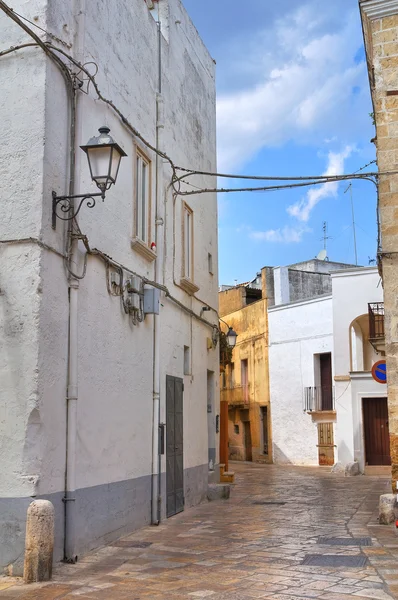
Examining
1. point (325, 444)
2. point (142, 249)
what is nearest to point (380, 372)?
point (142, 249)

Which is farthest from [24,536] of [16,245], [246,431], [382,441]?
[246,431]

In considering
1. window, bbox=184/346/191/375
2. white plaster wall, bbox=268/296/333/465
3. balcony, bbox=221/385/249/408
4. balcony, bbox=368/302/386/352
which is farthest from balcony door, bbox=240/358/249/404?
window, bbox=184/346/191/375

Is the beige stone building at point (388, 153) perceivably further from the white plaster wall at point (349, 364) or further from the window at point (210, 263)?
the white plaster wall at point (349, 364)

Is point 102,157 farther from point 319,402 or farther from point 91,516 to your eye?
point 319,402

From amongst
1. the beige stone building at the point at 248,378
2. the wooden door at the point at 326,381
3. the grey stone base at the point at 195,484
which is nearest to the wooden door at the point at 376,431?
the wooden door at the point at 326,381

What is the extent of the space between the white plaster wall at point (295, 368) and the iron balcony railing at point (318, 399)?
1.24 ft

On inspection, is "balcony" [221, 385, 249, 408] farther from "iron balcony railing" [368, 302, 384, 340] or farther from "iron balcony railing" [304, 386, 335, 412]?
"iron balcony railing" [368, 302, 384, 340]

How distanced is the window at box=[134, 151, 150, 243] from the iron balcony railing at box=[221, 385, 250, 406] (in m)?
21.9

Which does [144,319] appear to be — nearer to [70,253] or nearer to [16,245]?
[70,253]

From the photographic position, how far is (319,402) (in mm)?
26922

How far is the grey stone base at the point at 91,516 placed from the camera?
6879 millimetres

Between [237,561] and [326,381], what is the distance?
2008 centimetres

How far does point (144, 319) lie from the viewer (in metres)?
10.4

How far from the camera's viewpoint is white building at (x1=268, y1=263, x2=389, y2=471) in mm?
23703
